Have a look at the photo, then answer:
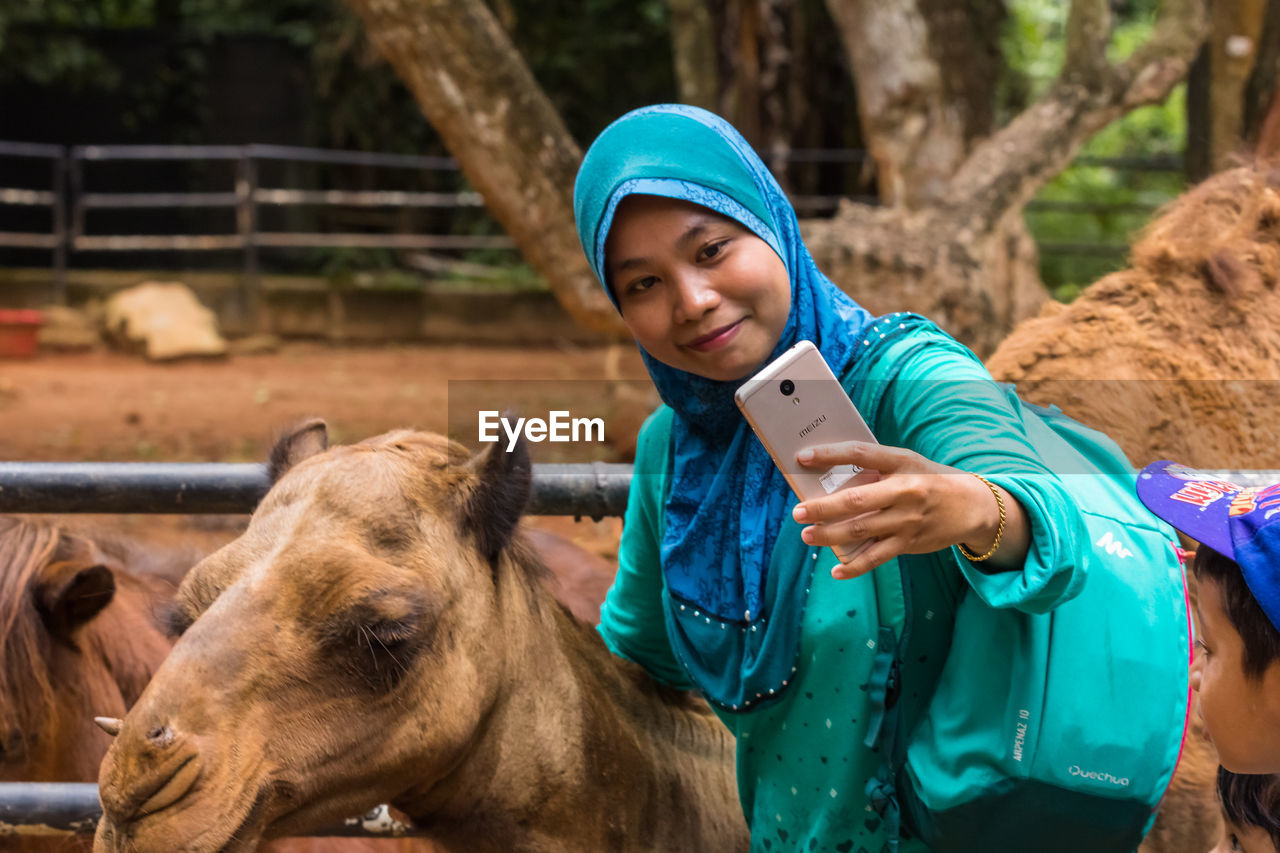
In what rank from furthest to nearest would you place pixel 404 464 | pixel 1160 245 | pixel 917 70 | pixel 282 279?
1. pixel 282 279
2. pixel 917 70
3. pixel 1160 245
4. pixel 404 464

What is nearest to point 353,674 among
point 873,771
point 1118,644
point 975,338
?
point 873,771

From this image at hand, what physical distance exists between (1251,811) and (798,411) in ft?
3.50

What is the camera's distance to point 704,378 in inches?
71.5

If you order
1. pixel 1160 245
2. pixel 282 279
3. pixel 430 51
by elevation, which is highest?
pixel 430 51

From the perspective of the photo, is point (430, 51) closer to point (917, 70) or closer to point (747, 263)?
point (917, 70)

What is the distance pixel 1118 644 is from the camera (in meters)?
1.57

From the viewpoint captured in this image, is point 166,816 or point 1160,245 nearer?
point 166,816

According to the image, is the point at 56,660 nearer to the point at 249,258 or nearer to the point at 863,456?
the point at 863,456

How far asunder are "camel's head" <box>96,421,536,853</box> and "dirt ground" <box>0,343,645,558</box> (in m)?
4.38

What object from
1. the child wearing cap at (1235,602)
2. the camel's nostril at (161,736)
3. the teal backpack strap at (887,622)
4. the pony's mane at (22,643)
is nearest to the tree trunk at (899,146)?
the pony's mane at (22,643)

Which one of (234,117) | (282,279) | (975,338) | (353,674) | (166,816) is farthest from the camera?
(234,117)

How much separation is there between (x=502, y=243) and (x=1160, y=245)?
1242 cm

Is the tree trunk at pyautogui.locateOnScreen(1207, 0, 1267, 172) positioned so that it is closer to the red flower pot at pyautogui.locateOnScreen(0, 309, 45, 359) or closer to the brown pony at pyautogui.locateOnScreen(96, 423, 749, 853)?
the brown pony at pyautogui.locateOnScreen(96, 423, 749, 853)

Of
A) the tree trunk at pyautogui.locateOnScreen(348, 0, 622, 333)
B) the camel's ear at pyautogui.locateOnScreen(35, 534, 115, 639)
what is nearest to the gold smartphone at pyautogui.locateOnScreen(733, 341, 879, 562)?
the camel's ear at pyautogui.locateOnScreen(35, 534, 115, 639)
